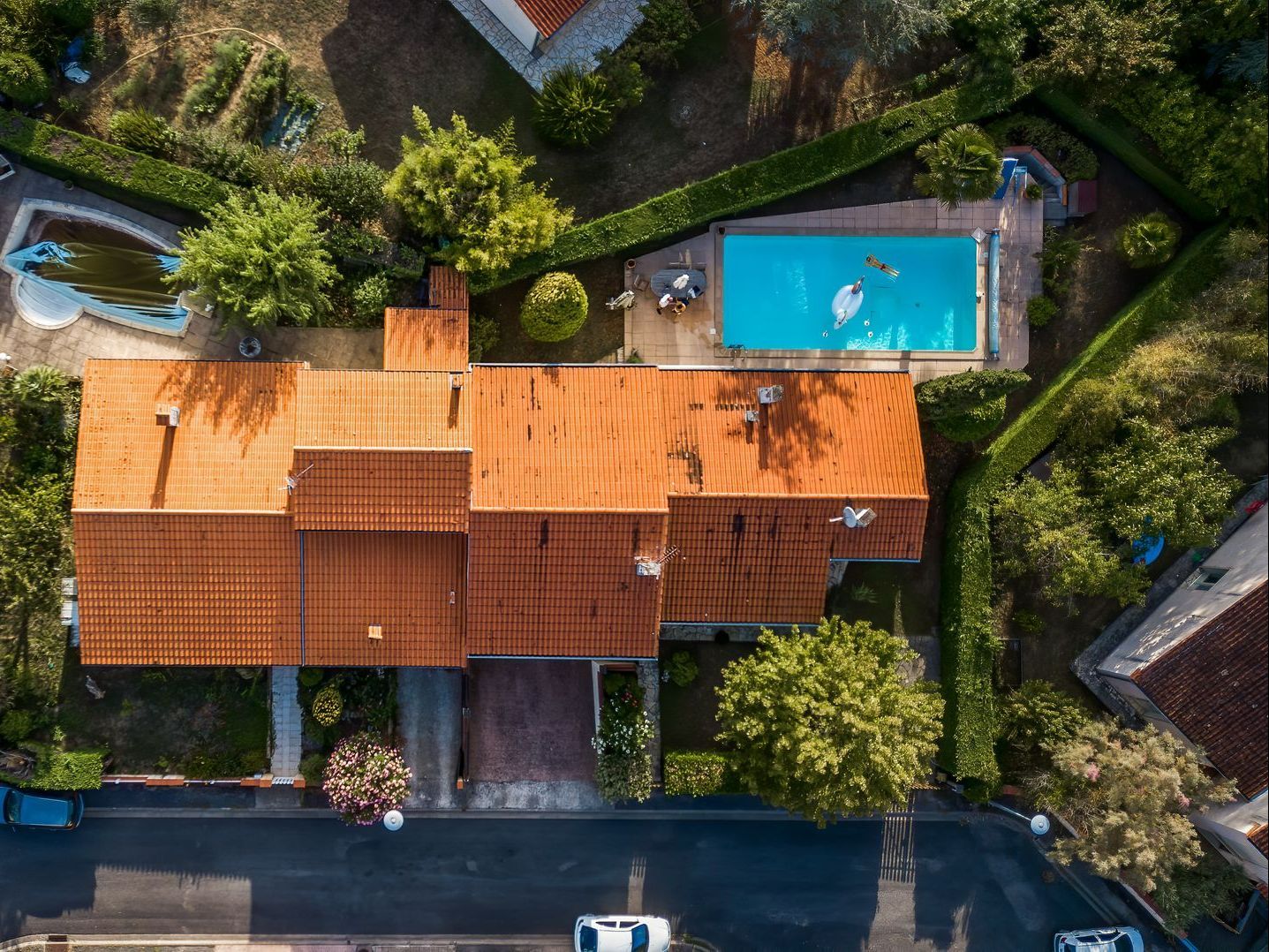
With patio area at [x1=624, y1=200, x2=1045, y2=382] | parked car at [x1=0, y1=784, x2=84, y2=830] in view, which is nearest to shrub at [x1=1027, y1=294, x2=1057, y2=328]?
patio area at [x1=624, y1=200, x2=1045, y2=382]

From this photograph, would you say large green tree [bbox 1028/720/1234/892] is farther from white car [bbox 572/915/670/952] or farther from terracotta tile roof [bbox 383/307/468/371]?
terracotta tile roof [bbox 383/307/468/371]

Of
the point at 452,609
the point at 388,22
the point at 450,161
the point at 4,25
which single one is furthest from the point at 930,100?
the point at 4,25

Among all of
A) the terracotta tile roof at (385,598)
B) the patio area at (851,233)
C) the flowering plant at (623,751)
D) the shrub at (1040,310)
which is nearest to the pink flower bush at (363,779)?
the terracotta tile roof at (385,598)

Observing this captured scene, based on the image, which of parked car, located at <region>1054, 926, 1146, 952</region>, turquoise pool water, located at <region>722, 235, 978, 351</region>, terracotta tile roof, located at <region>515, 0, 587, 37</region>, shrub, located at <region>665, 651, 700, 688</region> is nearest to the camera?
terracotta tile roof, located at <region>515, 0, 587, 37</region>

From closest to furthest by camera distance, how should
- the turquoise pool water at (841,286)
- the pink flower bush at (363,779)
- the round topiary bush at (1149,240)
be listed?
the pink flower bush at (363,779) → the round topiary bush at (1149,240) → the turquoise pool water at (841,286)

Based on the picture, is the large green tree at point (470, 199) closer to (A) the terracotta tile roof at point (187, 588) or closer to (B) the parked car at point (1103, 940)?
(A) the terracotta tile roof at point (187, 588)

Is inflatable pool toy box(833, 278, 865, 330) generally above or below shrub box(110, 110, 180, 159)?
below

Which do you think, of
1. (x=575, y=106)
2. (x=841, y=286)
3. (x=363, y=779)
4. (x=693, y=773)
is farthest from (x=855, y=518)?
(x=363, y=779)
